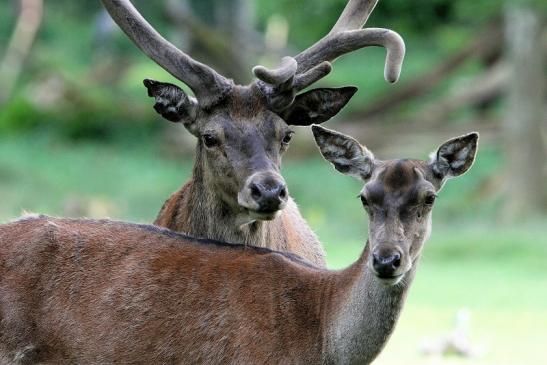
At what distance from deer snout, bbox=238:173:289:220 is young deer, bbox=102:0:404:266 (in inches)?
0.4

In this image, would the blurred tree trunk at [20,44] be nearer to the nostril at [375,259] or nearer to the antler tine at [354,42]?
the antler tine at [354,42]

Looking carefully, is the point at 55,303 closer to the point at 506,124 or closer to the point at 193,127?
the point at 193,127

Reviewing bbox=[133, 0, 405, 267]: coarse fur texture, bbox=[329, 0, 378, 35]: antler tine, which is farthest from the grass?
bbox=[133, 0, 405, 267]: coarse fur texture

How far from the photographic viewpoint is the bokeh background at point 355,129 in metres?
22.0

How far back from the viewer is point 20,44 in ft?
116

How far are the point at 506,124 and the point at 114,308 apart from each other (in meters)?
19.3

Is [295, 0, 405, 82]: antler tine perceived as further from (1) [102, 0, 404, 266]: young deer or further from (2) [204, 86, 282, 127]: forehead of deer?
(2) [204, 86, 282, 127]: forehead of deer

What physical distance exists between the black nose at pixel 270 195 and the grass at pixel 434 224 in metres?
5.32

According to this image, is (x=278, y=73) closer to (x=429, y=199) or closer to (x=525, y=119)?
(x=429, y=199)

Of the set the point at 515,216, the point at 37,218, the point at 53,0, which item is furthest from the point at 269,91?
the point at 53,0

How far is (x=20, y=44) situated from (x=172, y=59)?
82.7 feet

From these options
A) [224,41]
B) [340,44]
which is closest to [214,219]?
[340,44]

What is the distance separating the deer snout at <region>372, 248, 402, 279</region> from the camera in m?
7.98

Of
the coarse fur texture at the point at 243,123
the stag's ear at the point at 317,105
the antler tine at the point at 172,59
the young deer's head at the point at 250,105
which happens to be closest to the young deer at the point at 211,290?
the young deer's head at the point at 250,105
